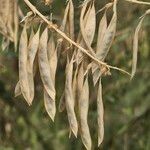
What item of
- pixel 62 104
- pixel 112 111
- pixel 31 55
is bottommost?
pixel 112 111

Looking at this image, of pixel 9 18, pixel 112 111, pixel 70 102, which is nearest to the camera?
pixel 70 102

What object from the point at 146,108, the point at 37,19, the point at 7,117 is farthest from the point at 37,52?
the point at 146,108

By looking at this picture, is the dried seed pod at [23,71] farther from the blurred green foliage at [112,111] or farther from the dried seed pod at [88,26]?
the blurred green foliage at [112,111]

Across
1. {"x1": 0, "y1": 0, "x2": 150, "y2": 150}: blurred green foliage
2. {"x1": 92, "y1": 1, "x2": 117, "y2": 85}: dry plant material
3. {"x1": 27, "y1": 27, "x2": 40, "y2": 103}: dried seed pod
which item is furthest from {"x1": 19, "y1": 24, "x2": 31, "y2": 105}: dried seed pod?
{"x1": 0, "y1": 0, "x2": 150, "y2": 150}: blurred green foliage

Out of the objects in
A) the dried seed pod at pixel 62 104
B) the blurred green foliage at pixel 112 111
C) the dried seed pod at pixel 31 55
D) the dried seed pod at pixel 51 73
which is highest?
the dried seed pod at pixel 31 55

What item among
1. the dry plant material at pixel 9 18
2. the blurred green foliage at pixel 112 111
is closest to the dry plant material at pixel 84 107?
the dry plant material at pixel 9 18

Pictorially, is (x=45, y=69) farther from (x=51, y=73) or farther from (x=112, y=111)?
(x=112, y=111)

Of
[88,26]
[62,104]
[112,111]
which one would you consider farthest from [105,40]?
[112,111]

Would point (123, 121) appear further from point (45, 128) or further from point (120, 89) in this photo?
point (45, 128)

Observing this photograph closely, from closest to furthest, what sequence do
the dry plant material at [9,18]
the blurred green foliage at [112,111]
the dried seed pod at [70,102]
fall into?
the dried seed pod at [70,102] → the dry plant material at [9,18] → the blurred green foliage at [112,111]
